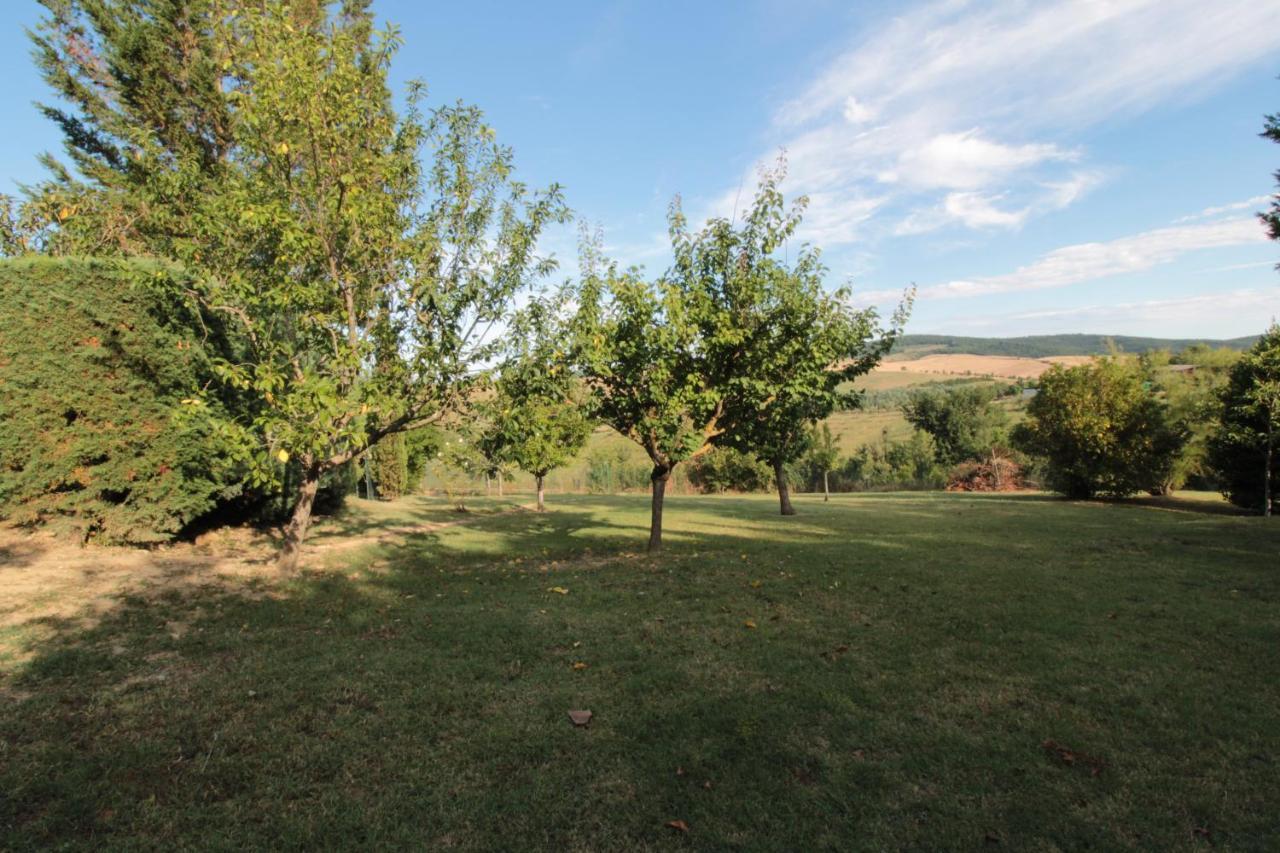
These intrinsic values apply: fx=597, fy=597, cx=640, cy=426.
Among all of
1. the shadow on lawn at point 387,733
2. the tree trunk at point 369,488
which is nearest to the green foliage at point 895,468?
the tree trunk at point 369,488

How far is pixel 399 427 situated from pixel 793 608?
20.6ft

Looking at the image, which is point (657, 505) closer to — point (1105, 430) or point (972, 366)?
point (1105, 430)

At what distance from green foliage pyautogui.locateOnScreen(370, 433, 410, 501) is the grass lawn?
52.2 ft

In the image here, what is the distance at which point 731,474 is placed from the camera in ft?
124

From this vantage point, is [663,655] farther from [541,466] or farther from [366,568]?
[541,466]

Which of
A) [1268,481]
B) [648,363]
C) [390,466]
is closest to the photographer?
[648,363]

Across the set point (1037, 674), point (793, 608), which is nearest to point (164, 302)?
point (793, 608)

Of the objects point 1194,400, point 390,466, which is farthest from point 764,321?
point 1194,400

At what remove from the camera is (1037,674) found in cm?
497

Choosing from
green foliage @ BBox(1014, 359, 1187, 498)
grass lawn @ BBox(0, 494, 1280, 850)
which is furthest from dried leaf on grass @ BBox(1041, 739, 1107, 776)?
green foliage @ BBox(1014, 359, 1187, 498)

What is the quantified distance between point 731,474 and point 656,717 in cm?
3410

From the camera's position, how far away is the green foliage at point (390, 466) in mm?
23484

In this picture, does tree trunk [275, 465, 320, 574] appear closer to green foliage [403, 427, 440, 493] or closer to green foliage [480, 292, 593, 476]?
green foliage [480, 292, 593, 476]

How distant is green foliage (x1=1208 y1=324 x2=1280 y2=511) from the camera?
719 inches
